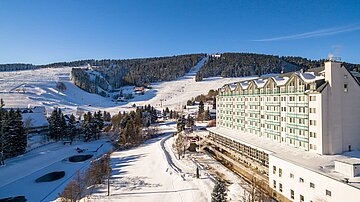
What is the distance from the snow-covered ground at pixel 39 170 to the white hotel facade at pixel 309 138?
29.1m

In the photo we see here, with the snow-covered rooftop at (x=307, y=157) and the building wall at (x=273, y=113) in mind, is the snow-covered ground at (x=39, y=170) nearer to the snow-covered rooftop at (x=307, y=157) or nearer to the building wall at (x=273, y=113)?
the snow-covered rooftop at (x=307, y=157)

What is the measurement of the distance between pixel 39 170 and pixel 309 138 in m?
47.5

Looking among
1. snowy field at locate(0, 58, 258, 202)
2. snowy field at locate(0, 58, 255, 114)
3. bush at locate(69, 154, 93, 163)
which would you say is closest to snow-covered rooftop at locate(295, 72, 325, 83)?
snowy field at locate(0, 58, 258, 202)

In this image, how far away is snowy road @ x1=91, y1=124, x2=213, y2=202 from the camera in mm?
27609

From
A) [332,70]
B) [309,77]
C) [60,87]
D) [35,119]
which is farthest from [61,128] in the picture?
[60,87]

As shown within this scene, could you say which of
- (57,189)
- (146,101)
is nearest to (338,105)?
(57,189)

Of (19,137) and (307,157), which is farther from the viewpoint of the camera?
(19,137)

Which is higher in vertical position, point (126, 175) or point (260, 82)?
point (260, 82)

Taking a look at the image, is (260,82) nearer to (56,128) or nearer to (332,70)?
(332,70)

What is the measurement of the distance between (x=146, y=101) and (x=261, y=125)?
13507 centimetres

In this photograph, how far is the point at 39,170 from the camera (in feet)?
149

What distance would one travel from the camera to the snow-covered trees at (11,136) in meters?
47.4

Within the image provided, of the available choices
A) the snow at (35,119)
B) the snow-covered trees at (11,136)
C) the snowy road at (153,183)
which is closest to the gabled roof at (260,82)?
the snowy road at (153,183)

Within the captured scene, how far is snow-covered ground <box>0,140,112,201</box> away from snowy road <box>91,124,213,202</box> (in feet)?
27.9
